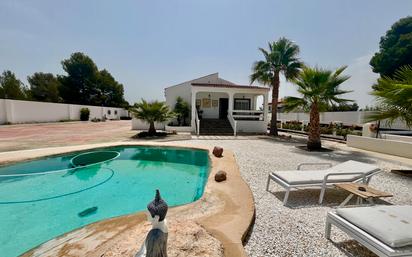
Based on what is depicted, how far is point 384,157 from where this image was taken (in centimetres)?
930

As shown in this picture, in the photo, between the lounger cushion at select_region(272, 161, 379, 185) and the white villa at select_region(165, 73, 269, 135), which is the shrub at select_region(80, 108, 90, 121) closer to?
the white villa at select_region(165, 73, 269, 135)

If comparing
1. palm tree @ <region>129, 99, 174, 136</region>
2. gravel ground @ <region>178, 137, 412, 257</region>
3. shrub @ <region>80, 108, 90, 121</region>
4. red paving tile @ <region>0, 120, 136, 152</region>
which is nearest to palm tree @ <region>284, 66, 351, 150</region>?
gravel ground @ <region>178, 137, 412, 257</region>

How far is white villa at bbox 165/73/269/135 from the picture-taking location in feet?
58.5

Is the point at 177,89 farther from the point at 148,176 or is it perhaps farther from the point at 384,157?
the point at 384,157

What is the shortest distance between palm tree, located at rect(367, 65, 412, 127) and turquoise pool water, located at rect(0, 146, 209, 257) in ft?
22.8

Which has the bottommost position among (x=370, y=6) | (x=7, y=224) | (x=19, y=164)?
(x=7, y=224)

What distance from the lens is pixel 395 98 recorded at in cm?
643

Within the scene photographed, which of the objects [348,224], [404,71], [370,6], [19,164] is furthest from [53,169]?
[370,6]

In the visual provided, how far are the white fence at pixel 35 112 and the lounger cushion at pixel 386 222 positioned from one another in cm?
3257

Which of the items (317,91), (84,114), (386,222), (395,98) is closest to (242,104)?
(317,91)

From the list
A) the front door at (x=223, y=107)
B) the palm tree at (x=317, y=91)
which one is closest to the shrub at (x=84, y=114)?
the front door at (x=223, y=107)

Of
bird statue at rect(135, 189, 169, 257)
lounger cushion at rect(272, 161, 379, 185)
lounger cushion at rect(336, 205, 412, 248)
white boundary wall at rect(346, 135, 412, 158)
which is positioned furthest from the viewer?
white boundary wall at rect(346, 135, 412, 158)

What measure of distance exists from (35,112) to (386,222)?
35.7m

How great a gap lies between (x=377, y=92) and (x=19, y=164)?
1400 cm
